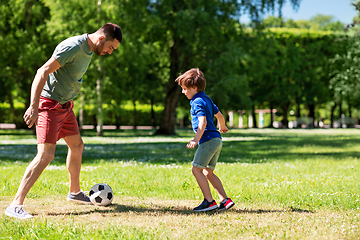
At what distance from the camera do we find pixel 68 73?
522cm

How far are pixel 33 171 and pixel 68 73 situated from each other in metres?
1.36

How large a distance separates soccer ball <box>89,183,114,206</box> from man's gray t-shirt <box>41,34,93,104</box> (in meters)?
1.45

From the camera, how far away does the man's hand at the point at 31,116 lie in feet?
15.6

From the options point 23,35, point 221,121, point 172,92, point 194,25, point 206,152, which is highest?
point 23,35

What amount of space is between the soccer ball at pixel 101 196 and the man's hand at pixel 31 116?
1551 millimetres

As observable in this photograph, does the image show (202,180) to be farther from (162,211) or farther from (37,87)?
(37,87)

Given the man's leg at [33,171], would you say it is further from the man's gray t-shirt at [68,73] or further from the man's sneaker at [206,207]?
the man's sneaker at [206,207]

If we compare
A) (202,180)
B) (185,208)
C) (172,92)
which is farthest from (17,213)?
(172,92)

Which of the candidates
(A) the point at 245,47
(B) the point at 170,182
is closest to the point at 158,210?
(B) the point at 170,182

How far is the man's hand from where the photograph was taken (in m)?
4.76

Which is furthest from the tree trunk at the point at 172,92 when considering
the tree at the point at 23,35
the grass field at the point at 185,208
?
the grass field at the point at 185,208

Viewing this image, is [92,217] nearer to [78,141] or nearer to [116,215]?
[116,215]

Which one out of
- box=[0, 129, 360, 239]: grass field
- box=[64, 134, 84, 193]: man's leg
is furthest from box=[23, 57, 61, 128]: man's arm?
box=[0, 129, 360, 239]: grass field

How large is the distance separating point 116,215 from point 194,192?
201 cm
